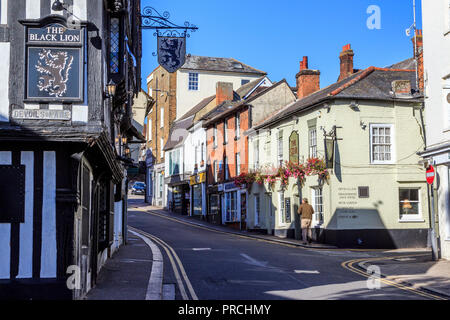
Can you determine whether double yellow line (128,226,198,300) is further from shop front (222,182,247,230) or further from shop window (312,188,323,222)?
shop front (222,182,247,230)

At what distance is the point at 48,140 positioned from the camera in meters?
10.2

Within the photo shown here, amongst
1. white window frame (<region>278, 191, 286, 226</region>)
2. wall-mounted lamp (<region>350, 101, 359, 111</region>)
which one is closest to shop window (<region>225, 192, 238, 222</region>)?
white window frame (<region>278, 191, 286, 226</region>)

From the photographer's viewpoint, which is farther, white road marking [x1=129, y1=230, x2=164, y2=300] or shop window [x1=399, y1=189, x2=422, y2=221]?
shop window [x1=399, y1=189, x2=422, y2=221]

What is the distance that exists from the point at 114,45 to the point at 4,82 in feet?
11.2

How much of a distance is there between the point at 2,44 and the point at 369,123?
61.7 feet

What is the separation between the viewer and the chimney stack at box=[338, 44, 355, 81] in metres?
32.3

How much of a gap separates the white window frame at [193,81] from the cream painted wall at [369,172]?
3243cm

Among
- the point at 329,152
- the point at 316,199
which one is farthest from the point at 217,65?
the point at 329,152

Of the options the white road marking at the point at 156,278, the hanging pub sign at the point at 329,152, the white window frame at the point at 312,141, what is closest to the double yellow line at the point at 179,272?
the white road marking at the point at 156,278

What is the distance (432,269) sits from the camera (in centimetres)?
1655

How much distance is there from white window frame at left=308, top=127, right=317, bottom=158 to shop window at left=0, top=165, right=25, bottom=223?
18888mm

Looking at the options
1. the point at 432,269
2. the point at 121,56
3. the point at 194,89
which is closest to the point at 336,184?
the point at 432,269
